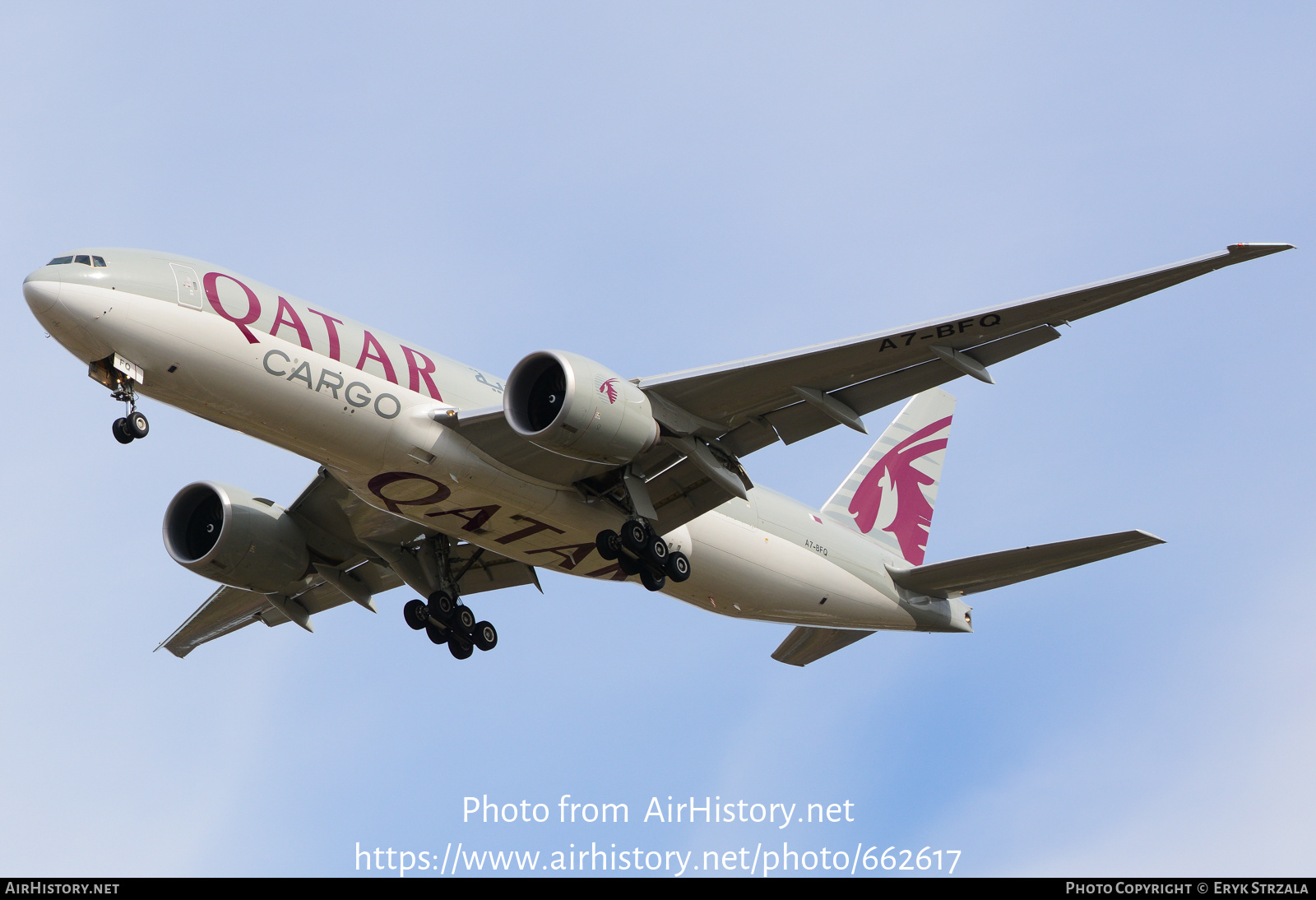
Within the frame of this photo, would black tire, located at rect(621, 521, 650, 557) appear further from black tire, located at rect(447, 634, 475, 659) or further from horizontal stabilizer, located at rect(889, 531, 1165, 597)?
horizontal stabilizer, located at rect(889, 531, 1165, 597)

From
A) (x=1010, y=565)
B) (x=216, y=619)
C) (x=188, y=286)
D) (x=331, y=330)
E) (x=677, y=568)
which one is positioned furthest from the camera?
(x=216, y=619)

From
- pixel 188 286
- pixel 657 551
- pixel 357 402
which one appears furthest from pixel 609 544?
→ pixel 188 286

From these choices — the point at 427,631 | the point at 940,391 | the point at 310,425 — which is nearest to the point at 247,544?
the point at 427,631

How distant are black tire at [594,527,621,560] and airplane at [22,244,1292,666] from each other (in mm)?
31

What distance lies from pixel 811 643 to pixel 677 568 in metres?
6.86

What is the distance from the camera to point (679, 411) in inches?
883

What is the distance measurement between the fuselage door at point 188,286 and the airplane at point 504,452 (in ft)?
0.14

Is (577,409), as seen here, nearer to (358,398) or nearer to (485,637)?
(358,398)

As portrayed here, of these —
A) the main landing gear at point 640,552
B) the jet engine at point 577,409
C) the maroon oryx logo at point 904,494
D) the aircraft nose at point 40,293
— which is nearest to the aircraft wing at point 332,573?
the main landing gear at point 640,552

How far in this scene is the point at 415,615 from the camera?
2612 centimetres

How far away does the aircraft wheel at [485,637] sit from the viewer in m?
26.2

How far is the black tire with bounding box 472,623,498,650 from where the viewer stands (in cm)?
2617
